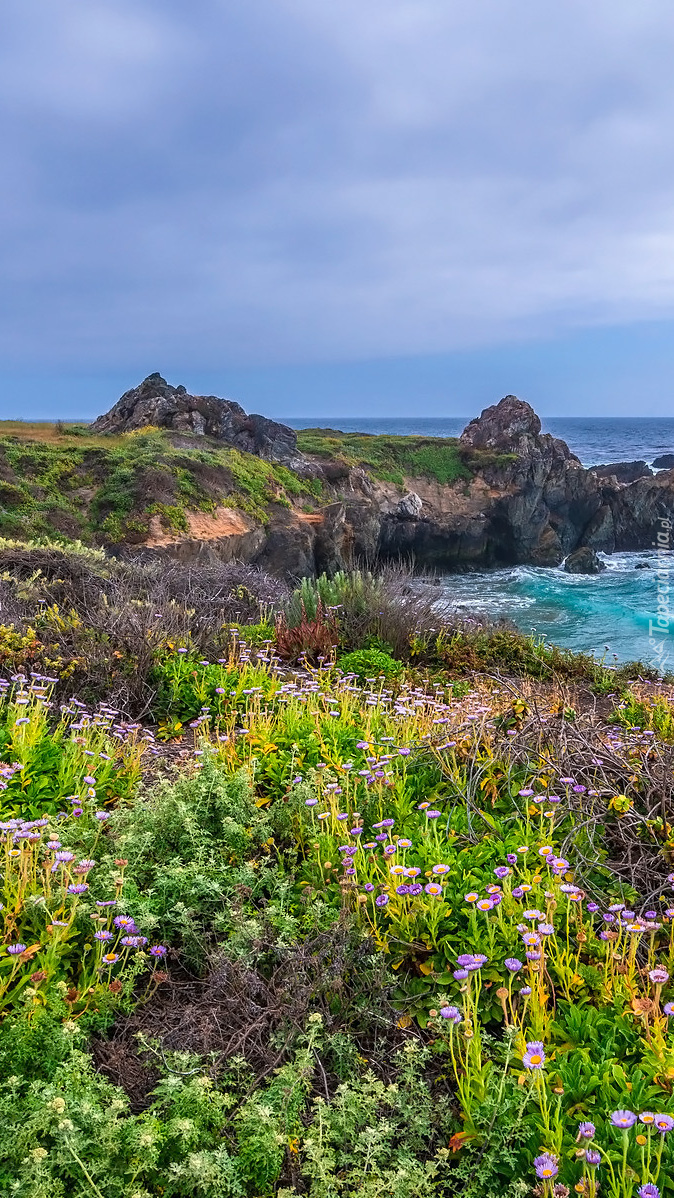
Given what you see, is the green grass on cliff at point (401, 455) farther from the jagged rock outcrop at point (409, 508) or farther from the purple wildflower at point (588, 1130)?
the purple wildflower at point (588, 1130)

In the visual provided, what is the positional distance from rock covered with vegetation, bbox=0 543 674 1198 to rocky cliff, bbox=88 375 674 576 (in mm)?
18456

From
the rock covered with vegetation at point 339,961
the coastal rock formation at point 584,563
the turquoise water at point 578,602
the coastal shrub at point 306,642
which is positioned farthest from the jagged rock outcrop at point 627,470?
the rock covered with vegetation at point 339,961

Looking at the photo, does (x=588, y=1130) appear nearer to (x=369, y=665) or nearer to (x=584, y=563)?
(x=369, y=665)

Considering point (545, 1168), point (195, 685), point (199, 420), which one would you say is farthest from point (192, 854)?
point (199, 420)

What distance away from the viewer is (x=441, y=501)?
37.2m

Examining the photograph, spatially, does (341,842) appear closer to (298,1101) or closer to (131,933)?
(131,933)

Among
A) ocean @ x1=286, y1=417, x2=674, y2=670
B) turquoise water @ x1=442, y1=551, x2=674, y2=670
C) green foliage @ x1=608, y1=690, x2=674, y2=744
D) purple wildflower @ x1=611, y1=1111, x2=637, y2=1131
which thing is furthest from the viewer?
turquoise water @ x1=442, y1=551, x2=674, y2=670

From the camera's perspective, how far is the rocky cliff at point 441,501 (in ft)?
85.3

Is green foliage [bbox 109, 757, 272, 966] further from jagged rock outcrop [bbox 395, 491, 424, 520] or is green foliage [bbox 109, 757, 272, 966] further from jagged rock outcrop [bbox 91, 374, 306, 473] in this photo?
jagged rock outcrop [bbox 395, 491, 424, 520]

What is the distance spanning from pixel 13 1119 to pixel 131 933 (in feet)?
2.74

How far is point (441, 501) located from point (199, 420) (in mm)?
13433

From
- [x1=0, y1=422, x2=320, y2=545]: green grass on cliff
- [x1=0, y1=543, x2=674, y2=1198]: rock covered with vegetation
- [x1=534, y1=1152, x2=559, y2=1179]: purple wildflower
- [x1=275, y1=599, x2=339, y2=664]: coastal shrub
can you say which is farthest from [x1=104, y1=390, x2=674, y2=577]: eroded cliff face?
[x1=534, y1=1152, x2=559, y2=1179]: purple wildflower

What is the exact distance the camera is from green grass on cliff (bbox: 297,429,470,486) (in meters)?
37.8

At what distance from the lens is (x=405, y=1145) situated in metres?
2.00
